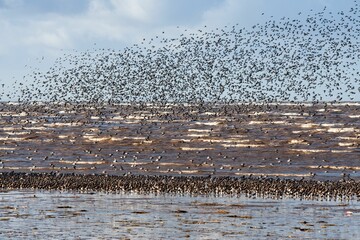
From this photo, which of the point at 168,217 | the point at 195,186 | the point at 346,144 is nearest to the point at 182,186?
the point at 195,186

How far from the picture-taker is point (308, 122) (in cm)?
11531

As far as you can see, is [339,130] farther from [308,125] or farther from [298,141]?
[298,141]

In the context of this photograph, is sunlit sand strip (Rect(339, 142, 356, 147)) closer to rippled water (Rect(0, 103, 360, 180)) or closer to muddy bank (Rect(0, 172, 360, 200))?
rippled water (Rect(0, 103, 360, 180))

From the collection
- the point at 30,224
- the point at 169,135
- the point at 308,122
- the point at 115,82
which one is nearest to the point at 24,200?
the point at 30,224

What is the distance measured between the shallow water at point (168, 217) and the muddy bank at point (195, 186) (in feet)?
6.38

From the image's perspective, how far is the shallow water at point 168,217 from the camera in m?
27.0

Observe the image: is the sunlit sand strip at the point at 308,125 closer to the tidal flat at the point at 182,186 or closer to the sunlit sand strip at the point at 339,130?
the sunlit sand strip at the point at 339,130

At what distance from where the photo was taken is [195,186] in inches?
1633

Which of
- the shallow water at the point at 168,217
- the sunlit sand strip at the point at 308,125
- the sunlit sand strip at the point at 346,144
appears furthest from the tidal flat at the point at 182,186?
the sunlit sand strip at the point at 308,125

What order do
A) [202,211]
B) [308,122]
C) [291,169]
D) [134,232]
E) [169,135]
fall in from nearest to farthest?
[134,232] → [202,211] → [291,169] → [169,135] → [308,122]

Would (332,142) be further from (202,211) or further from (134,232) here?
(134,232)

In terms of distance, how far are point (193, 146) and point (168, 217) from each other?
4720 centimetres

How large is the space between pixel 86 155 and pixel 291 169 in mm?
20489

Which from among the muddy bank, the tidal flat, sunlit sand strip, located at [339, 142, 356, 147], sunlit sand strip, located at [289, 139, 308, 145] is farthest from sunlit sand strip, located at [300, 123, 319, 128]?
the muddy bank
